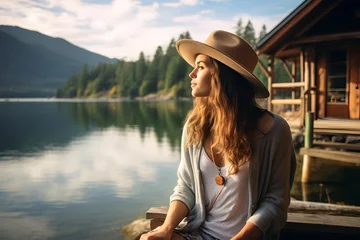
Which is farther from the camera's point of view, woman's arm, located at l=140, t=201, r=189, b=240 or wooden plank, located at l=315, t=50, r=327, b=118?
wooden plank, located at l=315, t=50, r=327, b=118

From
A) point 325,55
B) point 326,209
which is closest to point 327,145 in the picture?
point 325,55

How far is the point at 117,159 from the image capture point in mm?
18047

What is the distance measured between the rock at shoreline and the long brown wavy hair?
4.82 metres

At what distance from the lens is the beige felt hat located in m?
2.08

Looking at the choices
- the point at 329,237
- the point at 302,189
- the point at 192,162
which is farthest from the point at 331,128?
the point at 192,162

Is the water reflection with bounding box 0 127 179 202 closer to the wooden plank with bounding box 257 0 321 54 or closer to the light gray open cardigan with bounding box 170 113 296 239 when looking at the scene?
the wooden plank with bounding box 257 0 321 54

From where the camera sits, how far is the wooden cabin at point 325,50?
11.2 m

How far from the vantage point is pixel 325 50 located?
12.4m

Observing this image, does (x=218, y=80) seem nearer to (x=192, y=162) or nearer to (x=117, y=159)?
(x=192, y=162)

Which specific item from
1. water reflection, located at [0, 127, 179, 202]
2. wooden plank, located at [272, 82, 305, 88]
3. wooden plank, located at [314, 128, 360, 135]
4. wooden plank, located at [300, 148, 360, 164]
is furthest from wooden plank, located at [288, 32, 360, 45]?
water reflection, located at [0, 127, 179, 202]

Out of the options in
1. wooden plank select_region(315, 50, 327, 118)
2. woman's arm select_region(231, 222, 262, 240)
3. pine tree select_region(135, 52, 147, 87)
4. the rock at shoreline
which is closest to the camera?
woman's arm select_region(231, 222, 262, 240)

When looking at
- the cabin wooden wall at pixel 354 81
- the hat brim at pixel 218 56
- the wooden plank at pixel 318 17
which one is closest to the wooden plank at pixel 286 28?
the wooden plank at pixel 318 17

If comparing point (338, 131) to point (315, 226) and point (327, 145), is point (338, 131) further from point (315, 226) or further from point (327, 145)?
point (315, 226)

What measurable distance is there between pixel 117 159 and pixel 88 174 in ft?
11.8
